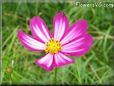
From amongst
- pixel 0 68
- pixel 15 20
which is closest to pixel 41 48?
pixel 0 68

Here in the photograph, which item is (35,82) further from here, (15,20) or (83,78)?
(15,20)

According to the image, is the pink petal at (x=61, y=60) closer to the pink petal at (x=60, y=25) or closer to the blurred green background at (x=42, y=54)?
the pink petal at (x=60, y=25)

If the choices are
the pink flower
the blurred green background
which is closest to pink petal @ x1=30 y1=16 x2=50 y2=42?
the pink flower

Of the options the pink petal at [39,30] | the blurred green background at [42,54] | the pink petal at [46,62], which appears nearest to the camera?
the pink petal at [46,62]

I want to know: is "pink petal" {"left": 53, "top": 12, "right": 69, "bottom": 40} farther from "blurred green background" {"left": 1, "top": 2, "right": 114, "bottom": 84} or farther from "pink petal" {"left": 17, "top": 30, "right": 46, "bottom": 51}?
"blurred green background" {"left": 1, "top": 2, "right": 114, "bottom": 84}

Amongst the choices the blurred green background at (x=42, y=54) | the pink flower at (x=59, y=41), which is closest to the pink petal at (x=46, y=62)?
the pink flower at (x=59, y=41)

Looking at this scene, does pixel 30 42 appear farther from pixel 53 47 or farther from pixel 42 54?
pixel 42 54
